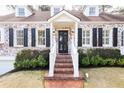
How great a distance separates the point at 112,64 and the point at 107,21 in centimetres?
84

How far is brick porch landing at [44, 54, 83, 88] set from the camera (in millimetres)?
3984

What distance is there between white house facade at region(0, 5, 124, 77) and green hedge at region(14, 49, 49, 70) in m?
0.09

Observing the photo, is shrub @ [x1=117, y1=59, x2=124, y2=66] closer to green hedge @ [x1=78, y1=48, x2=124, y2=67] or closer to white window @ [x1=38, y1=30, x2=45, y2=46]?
green hedge @ [x1=78, y1=48, x2=124, y2=67]

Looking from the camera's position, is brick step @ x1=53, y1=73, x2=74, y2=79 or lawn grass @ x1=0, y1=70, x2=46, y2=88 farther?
brick step @ x1=53, y1=73, x2=74, y2=79

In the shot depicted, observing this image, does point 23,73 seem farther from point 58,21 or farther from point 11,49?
point 58,21

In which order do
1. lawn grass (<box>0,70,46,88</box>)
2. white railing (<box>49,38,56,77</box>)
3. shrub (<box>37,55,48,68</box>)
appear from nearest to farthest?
lawn grass (<box>0,70,46,88</box>)
shrub (<box>37,55,48,68</box>)
white railing (<box>49,38,56,77</box>)

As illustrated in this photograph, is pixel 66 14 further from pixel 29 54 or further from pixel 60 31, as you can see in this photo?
pixel 29 54

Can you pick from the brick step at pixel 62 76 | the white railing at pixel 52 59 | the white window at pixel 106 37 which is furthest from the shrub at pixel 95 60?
the white railing at pixel 52 59

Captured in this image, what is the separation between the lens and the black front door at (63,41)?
4289mm

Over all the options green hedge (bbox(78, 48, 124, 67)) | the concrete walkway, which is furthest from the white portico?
the concrete walkway

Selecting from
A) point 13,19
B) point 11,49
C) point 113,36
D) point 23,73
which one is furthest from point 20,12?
point 113,36

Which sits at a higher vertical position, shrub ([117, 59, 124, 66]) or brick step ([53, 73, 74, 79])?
shrub ([117, 59, 124, 66])

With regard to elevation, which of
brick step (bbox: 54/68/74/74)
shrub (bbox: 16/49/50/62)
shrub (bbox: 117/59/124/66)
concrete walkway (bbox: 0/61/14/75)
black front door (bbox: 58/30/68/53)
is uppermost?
black front door (bbox: 58/30/68/53)
